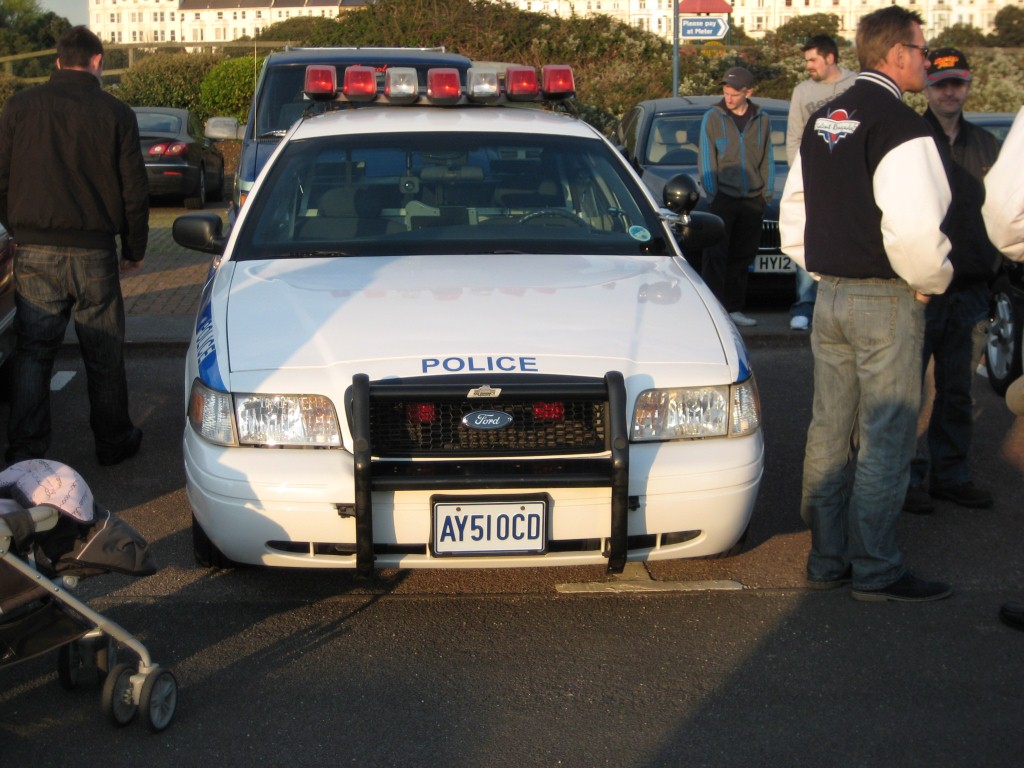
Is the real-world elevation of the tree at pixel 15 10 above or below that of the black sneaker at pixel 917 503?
above

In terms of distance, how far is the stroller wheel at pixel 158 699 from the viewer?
358cm

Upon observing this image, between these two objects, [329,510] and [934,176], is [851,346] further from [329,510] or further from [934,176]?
[329,510]

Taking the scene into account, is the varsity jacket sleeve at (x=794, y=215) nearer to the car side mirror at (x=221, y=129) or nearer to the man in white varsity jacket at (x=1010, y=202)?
the man in white varsity jacket at (x=1010, y=202)

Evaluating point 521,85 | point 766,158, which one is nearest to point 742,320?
point 766,158

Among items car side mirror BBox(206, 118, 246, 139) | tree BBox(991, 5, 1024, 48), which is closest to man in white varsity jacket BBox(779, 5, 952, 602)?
car side mirror BBox(206, 118, 246, 139)

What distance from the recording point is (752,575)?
4922 mm

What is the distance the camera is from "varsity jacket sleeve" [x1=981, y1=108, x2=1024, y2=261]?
3.87 m

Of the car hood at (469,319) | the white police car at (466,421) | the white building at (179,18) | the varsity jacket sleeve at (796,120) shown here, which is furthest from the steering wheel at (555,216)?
the white building at (179,18)

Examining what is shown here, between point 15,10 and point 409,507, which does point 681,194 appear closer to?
point 409,507

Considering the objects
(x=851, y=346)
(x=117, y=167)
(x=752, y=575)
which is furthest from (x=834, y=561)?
(x=117, y=167)

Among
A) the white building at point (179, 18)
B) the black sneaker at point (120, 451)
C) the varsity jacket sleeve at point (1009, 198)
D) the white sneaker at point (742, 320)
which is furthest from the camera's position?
the white building at point (179, 18)

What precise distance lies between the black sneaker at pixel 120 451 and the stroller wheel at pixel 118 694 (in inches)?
108

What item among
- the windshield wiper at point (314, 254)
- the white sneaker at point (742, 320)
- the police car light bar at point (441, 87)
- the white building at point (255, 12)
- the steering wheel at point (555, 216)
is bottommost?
the white sneaker at point (742, 320)

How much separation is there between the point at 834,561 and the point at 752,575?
0.33m
